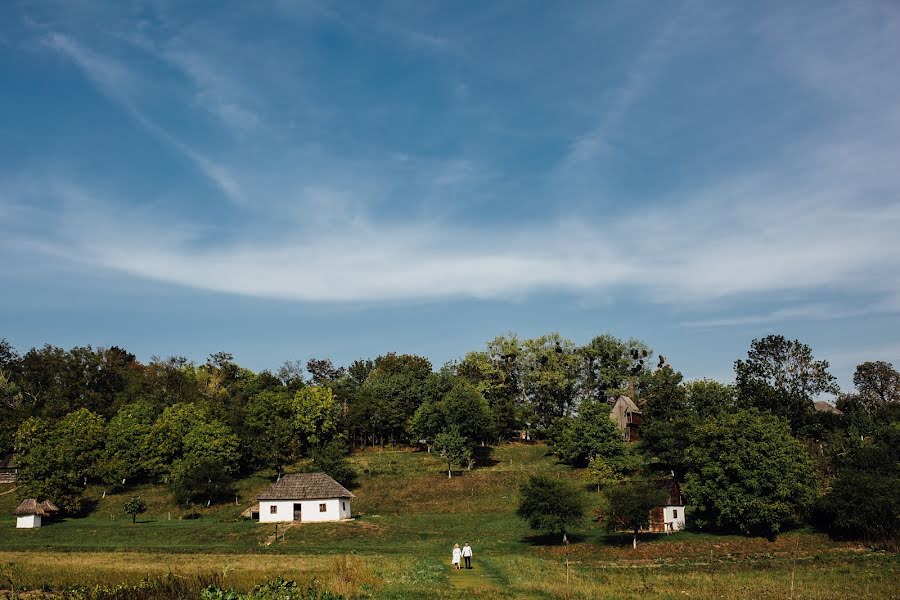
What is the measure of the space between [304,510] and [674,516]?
1414 inches

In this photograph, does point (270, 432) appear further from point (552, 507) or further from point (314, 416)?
point (552, 507)

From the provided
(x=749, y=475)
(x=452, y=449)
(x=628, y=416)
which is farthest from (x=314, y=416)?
(x=749, y=475)

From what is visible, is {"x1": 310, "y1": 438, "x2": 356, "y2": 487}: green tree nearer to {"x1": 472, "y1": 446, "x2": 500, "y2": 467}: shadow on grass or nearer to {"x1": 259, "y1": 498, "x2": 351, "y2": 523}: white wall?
{"x1": 259, "y1": 498, "x2": 351, "y2": 523}: white wall

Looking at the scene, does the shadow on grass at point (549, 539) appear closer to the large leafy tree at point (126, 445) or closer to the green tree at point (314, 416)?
the green tree at point (314, 416)

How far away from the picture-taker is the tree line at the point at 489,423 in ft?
170

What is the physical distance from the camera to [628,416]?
106m

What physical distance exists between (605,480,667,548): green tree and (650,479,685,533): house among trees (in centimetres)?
485

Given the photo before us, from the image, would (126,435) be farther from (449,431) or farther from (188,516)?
(449,431)

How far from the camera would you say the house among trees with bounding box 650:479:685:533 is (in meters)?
53.8

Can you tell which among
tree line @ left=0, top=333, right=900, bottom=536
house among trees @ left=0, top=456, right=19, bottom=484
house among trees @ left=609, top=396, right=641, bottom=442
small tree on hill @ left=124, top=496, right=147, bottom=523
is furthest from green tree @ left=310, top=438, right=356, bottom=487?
house among trees @ left=609, top=396, right=641, bottom=442

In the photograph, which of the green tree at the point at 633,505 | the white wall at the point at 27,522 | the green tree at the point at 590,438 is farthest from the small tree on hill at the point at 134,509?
the green tree at the point at 590,438

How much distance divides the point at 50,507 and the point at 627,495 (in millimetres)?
60324

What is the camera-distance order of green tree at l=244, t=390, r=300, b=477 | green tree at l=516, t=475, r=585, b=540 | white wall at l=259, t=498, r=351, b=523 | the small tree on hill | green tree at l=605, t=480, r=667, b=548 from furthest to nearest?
green tree at l=244, t=390, r=300, b=477, the small tree on hill, white wall at l=259, t=498, r=351, b=523, green tree at l=516, t=475, r=585, b=540, green tree at l=605, t=480, r=667, b=548

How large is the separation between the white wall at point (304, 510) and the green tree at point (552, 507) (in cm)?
2338
